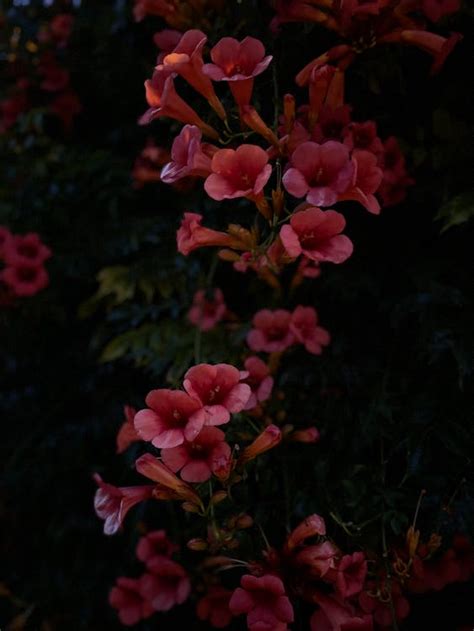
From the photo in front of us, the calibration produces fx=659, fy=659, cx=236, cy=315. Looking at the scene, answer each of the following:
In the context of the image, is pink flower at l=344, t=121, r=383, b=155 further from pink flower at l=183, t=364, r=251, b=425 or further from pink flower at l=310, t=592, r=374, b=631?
pink flower at l=310, t=592, r=374, b=631

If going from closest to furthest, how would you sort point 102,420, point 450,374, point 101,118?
point 450,374
point 102,420
point 101,118

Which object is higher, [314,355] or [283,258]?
[283,258]

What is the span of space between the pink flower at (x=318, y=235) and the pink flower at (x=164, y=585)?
1.01 m

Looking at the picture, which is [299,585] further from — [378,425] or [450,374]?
[450,374]

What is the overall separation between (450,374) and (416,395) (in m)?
0.11

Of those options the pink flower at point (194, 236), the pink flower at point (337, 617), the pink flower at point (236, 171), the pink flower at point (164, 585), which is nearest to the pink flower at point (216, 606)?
the pink flower at point (164, 585)

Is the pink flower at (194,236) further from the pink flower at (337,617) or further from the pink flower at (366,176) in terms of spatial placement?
the pink flower at (337,617)

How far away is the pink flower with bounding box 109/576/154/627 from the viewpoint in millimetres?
1951

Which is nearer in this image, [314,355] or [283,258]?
[283,258]

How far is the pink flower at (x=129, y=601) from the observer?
1.95 meters

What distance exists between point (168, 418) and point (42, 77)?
232 centimetres

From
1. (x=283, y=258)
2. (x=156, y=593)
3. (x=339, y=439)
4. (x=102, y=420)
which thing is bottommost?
(x=102, y=420)

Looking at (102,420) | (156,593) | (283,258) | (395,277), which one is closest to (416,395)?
(395,277)

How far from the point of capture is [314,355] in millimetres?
2043
